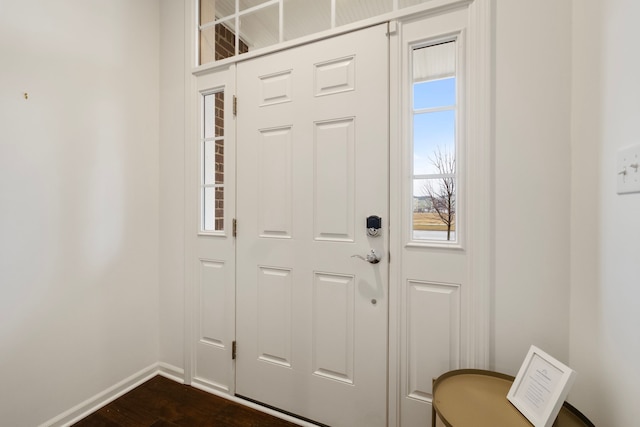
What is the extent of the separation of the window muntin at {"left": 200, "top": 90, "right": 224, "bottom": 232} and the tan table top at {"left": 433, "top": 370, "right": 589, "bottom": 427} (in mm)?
1499

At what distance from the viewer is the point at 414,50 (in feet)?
4.40

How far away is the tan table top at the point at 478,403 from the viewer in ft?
3.01

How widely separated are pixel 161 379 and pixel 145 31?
2.38 meters

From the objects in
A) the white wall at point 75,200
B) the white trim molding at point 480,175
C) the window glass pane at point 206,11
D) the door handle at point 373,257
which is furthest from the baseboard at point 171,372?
the window glass pane at point 206,11

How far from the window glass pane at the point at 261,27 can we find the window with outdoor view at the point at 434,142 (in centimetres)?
88

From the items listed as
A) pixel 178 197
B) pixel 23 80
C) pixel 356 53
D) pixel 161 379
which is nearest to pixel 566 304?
A: pixel 356 53

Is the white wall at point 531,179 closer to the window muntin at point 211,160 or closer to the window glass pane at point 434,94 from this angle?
the window glass pane at point 434,94

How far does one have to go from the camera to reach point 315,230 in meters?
1.53

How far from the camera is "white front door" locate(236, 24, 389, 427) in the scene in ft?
4.58

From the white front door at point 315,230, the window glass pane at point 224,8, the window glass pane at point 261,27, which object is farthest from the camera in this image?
the window glass pane at point 224,8

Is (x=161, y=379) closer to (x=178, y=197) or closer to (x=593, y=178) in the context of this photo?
(x=178, y=197)

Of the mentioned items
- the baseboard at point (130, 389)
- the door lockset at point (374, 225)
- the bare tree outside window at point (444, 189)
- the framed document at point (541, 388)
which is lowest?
the baseboard at point (130, 389)

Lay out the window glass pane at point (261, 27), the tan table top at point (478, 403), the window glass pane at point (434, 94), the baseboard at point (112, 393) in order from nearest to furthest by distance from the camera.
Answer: the tan table top at point (478, 403), the window glass pane at point (434, 94), the baseboard at point (112, 393), the window glass pane at point (261, 27)

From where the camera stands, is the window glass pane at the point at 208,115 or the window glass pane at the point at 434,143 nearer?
the window glass pane at the point at 434,143
